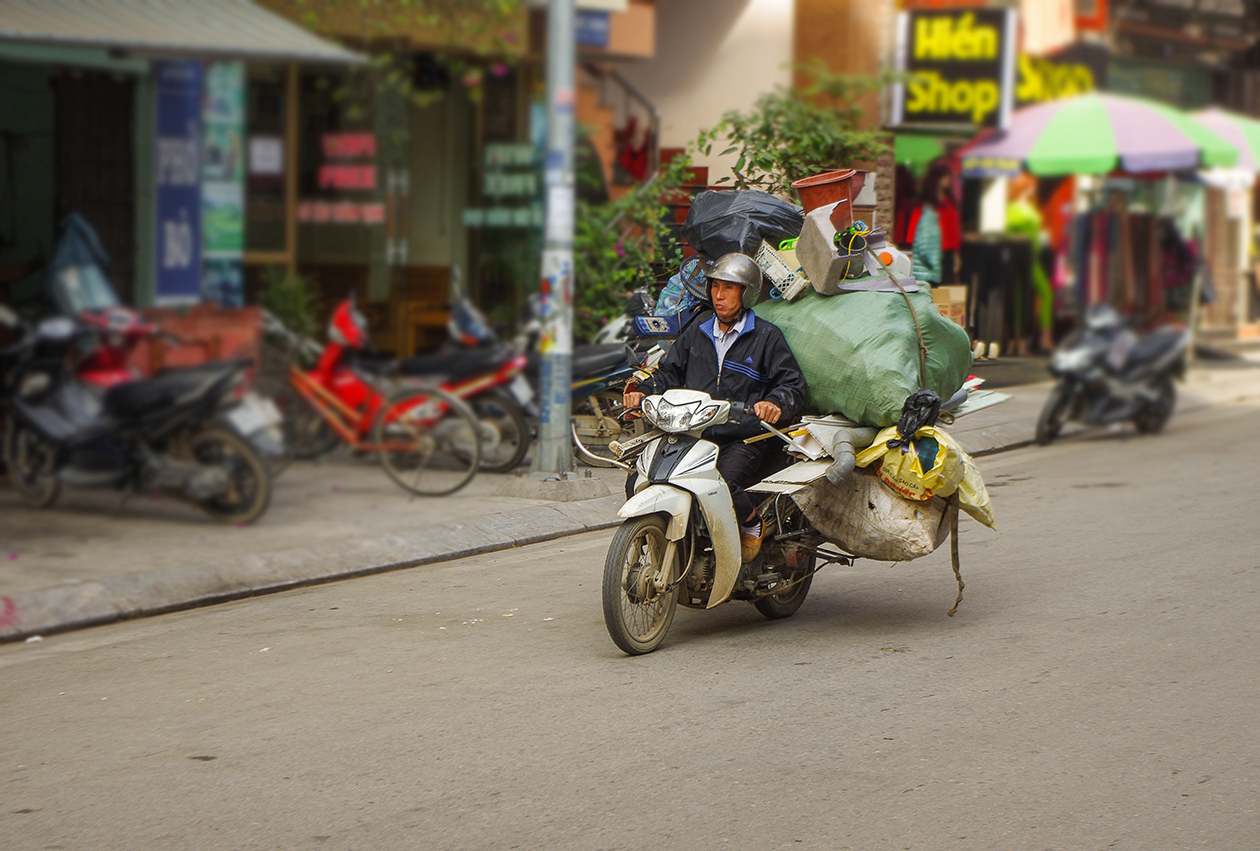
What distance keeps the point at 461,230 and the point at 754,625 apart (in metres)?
9.01

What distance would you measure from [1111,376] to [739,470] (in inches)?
310

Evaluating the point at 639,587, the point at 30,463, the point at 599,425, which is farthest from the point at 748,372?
the point at 30,463

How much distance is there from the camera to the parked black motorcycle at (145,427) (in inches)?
360

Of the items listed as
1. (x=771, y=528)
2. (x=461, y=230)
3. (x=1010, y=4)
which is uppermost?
(x=1010, y=4)

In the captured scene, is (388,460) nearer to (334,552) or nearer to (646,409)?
(334,552)

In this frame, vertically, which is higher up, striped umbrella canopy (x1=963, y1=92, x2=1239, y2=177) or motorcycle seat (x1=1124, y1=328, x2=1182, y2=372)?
striped umbrella canopy (x1=963, y1=92, x2=1239, y2=177)

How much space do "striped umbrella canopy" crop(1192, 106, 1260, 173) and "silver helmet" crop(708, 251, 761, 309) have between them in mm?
12710

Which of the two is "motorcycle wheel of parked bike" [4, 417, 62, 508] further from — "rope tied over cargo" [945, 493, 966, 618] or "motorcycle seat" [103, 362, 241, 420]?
"rope tied over cargo" [945, 493, 966, 618]

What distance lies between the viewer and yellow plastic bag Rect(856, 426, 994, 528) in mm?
6000

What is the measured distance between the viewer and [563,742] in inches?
190

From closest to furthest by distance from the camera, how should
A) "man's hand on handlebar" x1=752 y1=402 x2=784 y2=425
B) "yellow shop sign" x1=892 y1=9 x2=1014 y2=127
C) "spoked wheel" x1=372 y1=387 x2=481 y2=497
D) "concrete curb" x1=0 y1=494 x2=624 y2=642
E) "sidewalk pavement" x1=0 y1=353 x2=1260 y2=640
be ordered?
"man's hand on handlebar" x1=752 y1=402 x2=784 y2=425 → "concrete curb" x1=0 y1=494 x2=624 y2=642 → "sidewalk pavement" x1=0 y1=353 x2=1260 y2=640 → "spoked wheel" x1=372 y1=387 x2=481 y2=497 → "yellow shop sign" x1=892 y1=9 x2=1014 y2=127

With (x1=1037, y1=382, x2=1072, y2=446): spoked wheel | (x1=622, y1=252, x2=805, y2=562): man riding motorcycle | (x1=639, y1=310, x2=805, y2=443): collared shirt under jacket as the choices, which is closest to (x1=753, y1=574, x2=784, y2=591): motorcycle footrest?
(x1=622, y1=252, x2=805, y2=562): man riding motorcycle

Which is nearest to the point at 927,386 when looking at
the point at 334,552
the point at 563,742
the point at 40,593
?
the point at 563,742

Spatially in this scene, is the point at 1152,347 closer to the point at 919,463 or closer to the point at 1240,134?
the point at 1240,134
